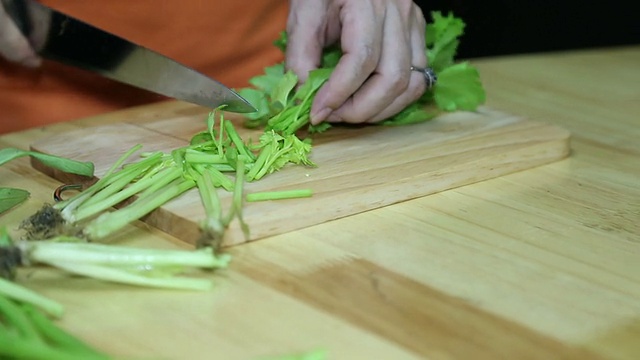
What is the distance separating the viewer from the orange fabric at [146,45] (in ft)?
5.95

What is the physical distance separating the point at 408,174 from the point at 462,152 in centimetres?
16

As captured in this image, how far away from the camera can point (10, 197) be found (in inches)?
50.4

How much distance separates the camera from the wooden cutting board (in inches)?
48.7

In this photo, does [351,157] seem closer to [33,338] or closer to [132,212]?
[132,212]

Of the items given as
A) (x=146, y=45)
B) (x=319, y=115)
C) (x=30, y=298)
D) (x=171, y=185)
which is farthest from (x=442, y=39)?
(x=30, y=298)

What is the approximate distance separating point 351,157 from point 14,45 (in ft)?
2.16

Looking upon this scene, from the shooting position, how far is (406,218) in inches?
51.4

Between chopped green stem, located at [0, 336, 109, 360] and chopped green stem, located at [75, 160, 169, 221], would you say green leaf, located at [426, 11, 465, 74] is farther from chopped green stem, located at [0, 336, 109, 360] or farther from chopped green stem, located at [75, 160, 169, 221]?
chopped green stem, located at [0, 336, 109, 360]

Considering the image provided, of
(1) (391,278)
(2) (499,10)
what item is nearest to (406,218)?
(1) (391,278)

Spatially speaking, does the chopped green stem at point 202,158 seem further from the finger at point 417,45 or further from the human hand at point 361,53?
the finger at point 417,45

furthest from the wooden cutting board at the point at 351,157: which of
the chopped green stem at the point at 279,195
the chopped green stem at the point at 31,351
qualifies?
the chopped green stem at the point at 31,351

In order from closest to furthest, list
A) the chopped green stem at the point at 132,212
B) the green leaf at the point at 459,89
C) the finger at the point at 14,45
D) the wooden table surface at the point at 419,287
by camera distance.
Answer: the wooden table surface at the point at 419,287
the chopped green stem at the point at 132,212
the finger at the point at 14,45
the green leaf at the point at 459,89

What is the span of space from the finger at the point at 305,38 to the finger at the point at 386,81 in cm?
11

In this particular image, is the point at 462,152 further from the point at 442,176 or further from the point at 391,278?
the point at 391,278
